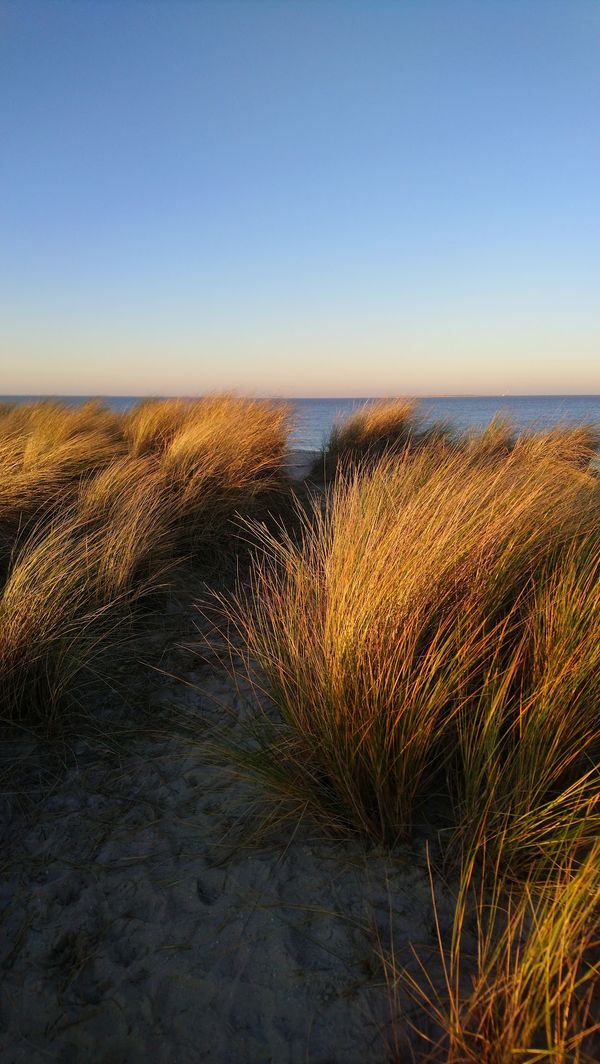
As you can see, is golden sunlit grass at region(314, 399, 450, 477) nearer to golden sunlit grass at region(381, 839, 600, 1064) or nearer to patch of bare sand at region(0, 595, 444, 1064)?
patch of bare sand at region(0, 595, 444, 1064)

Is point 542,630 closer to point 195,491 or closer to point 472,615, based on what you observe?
point 472,615

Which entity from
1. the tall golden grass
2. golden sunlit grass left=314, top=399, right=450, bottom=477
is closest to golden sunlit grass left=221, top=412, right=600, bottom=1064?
the tall golden grass

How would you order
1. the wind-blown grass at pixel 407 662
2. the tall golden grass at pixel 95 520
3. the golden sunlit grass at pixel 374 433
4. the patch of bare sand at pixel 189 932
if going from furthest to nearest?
1. the golden sunlit grass at pixel 374 433
2. the tall golden grass at pixel 95 520
3. the wind-blown grass at pixel 407 662
4. the patch of bare sand at pixel 189 932

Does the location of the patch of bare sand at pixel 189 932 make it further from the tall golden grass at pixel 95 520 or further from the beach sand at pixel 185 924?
the tall golden grass at pixel 95 520

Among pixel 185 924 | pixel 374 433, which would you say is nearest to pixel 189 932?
pixel 185 924

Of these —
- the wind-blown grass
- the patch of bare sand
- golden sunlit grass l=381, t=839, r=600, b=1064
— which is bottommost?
the patch of bare sand

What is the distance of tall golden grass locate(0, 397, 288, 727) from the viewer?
2.38 m

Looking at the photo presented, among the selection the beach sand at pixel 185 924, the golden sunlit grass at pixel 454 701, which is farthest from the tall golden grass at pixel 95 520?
the beach sand at pixel 185 924

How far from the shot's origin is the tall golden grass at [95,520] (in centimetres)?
238

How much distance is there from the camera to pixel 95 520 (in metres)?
3.80

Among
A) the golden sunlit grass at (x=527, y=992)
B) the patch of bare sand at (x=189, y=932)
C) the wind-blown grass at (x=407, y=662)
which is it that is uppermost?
the wind-blown grass at (x=407, y=662)

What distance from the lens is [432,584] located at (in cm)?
199

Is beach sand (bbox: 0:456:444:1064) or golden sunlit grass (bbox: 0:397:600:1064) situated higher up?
golden sunlit grass (bbox: 0:397:600:1064)

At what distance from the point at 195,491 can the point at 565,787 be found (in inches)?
132
